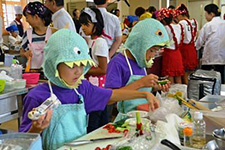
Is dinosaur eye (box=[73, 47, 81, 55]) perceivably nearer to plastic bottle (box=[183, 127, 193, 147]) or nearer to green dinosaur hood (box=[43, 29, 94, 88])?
green dinosaur hood (box=[43, 29, 94, 88])

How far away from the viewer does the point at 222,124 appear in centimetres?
107

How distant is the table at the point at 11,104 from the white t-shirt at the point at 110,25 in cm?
145

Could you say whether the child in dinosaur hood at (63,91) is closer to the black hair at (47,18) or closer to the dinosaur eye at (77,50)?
the dinosaur eye at (77,50)

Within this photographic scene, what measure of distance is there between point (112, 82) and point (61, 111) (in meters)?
0.45

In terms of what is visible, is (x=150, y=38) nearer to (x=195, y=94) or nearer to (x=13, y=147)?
(x=195, y=94)

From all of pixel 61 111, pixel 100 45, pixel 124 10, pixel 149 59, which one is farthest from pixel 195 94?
pixel 124 10

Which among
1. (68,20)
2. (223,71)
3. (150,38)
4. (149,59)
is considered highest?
(68,20)

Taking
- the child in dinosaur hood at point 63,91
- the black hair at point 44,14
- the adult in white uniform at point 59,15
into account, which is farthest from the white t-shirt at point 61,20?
the child in dinosaur hood at point 63,91

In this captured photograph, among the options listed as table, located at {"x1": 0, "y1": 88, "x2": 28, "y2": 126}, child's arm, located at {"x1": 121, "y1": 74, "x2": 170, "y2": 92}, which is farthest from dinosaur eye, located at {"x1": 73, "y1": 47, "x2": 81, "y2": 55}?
table, located at {"x1": 0, "y1": 88, "x2": 28, "y2": 126}

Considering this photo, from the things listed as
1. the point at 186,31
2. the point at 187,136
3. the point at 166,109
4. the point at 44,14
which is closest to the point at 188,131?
the point at 187,136

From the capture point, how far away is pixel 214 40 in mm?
4062

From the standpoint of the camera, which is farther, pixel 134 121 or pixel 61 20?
pixel 61 20

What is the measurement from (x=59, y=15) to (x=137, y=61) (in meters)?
1.38

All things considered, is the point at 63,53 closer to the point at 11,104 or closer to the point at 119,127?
the point at 119,127
